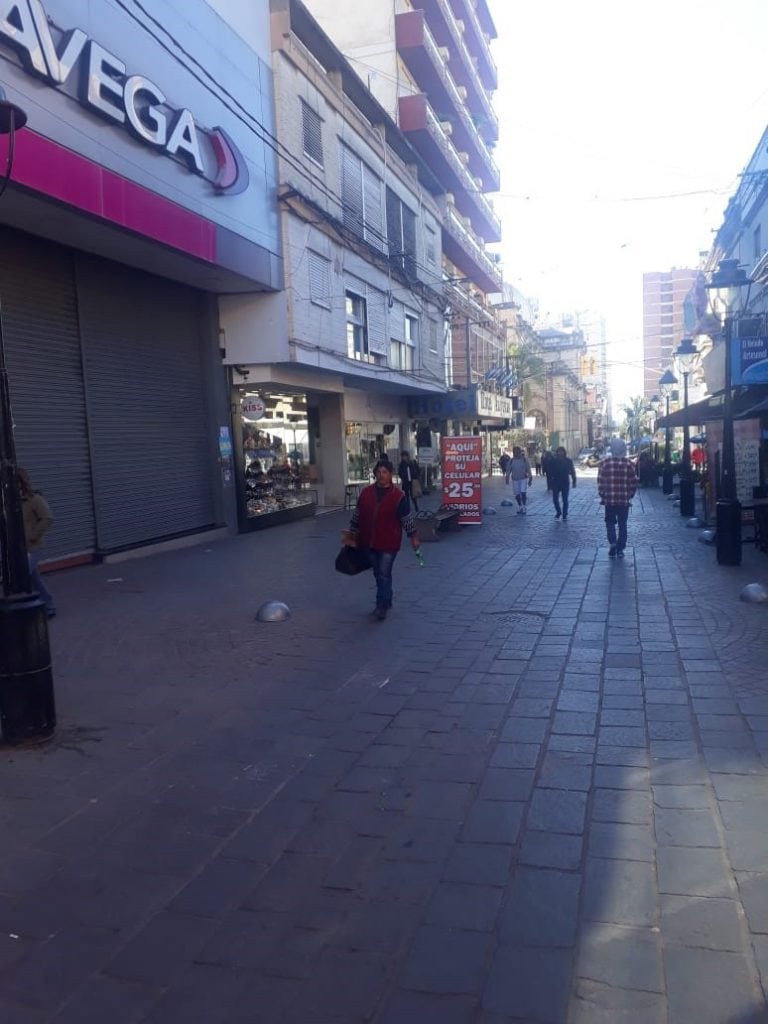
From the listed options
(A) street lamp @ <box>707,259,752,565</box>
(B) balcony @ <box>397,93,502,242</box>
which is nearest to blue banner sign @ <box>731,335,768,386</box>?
(A) street lamp @ <box>707,259,752,565</box>

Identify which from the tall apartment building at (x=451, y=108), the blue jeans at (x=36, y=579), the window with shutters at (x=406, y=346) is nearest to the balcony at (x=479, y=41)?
the tall apartment building at (x=451, y=108)

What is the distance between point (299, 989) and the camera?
9.21ft

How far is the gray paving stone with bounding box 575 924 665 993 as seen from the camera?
110 inches

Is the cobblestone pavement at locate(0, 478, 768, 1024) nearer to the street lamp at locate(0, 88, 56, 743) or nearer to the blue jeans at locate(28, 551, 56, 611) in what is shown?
the street lamp at locate(0, 88, 56, 743)

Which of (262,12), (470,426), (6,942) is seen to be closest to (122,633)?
(6,942)

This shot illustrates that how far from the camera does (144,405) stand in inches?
572

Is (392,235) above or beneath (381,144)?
beneath

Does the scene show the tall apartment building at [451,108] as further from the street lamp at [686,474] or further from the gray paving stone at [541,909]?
the gray paving stone at [541,909]

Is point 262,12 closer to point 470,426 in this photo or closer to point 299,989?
point 299,989

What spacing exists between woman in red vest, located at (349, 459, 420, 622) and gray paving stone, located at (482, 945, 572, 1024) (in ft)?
19.1

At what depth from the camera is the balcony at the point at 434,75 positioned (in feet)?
95.8

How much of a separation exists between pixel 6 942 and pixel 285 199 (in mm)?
15940

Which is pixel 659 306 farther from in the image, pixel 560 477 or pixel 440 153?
pixel 560 477

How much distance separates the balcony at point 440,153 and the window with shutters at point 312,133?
10247 millimetres
